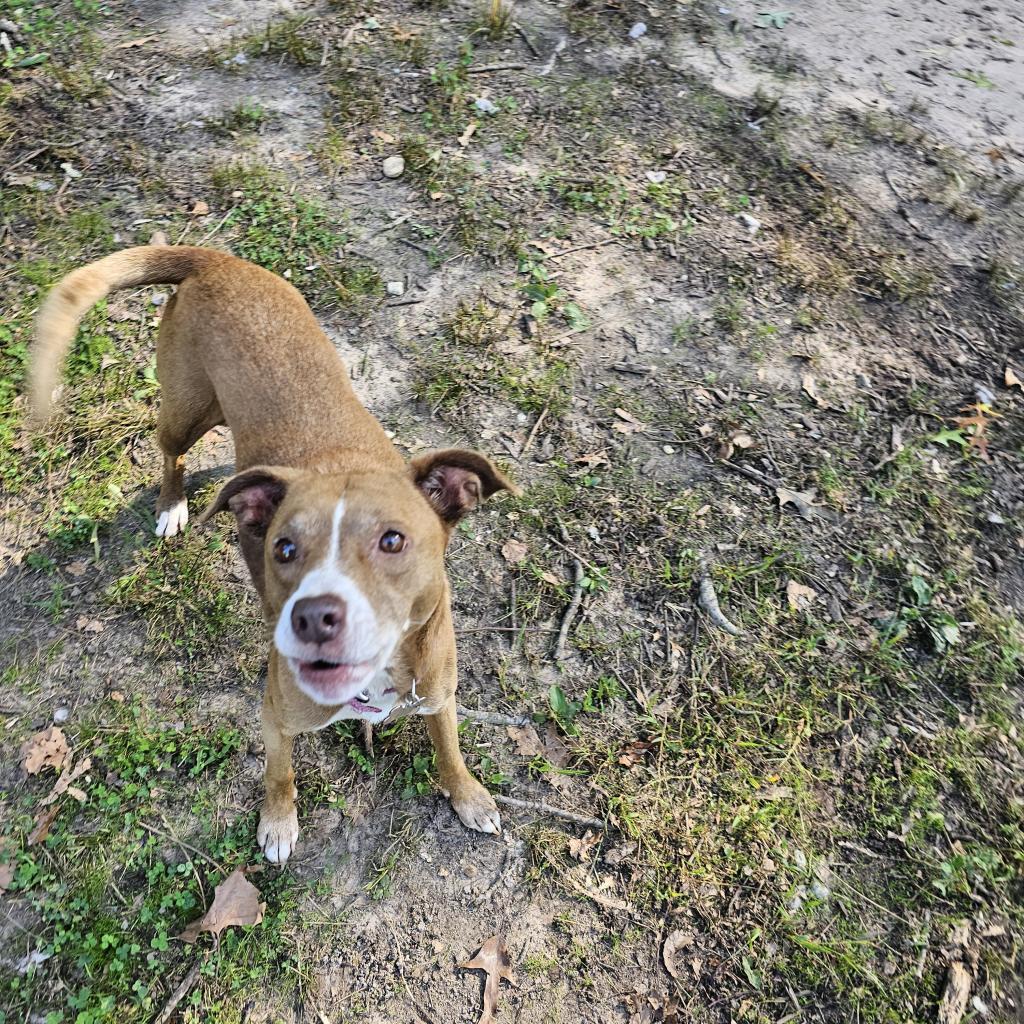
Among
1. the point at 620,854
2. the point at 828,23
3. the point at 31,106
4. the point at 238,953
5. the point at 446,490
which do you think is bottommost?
the point at 238,953

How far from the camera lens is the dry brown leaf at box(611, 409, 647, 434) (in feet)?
16.3

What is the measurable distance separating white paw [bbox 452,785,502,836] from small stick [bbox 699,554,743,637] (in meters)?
1.59

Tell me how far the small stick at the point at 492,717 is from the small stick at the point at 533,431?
162cm

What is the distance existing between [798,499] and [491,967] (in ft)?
10.1

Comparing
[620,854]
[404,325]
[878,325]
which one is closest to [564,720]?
[620,854]

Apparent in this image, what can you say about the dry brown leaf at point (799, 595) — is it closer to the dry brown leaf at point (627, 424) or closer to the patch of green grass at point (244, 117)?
the dry brown leaf at point (627, 424)

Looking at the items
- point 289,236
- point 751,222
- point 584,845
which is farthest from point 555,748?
point 751,222

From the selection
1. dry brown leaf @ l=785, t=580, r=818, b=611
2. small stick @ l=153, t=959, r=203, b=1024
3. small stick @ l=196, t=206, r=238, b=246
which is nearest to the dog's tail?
small stick @ l=196, t=206, r=238, b=246

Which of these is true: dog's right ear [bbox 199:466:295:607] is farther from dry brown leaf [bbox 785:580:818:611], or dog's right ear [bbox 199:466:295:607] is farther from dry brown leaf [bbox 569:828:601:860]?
dry brown leaf [bbox 785:580:818:611]

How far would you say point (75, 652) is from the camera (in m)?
4.03

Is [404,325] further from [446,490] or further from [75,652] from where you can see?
[75,652]

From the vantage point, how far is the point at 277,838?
3490mm

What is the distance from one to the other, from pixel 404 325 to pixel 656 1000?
4124mm

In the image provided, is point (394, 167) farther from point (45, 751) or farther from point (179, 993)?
point (179, 993)
